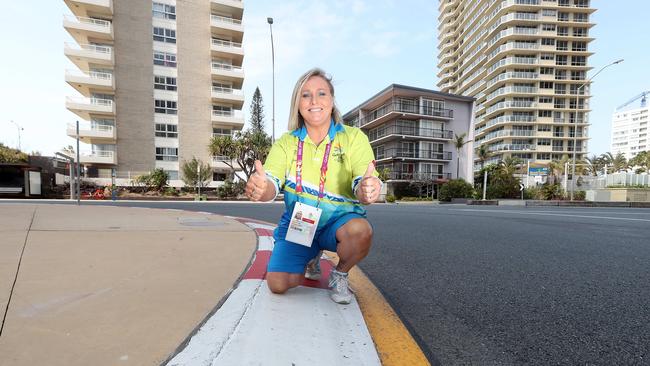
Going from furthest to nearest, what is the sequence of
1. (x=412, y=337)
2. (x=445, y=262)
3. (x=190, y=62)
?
(x=190, y=62), (x=445, y=262), (x=412, y=337)

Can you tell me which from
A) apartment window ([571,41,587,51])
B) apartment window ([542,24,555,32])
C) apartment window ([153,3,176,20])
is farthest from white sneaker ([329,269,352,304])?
apartment window ([571,41,587,51])

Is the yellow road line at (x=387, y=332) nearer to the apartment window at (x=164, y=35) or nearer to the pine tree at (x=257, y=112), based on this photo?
the apartment window at (x=164, y=35)

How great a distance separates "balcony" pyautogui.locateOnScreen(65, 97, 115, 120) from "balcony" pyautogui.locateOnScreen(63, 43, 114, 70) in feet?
12.0

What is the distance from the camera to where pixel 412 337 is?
1.31 metres

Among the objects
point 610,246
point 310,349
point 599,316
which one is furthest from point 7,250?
point 610,246

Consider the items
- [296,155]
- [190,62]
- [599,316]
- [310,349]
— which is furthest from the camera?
[190,62]

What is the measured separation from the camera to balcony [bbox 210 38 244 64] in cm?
3127

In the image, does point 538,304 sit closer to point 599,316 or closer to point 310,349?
point 599,316

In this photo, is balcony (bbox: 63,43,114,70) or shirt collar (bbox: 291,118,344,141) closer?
shirt collar (bbox: 291,118,344,141)

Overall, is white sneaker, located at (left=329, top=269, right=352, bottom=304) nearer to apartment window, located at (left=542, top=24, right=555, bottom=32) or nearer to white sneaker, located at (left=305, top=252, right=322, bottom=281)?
white sneaker, located at (left=305, top=252, right=322, bottom=281)

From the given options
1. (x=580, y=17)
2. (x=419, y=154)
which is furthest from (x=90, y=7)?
(x=580, y=17)

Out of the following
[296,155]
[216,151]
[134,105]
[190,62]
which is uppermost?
[190,62]

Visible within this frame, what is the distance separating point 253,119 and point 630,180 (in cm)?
5008

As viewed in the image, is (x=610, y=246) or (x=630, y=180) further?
(x=630, y=180)
